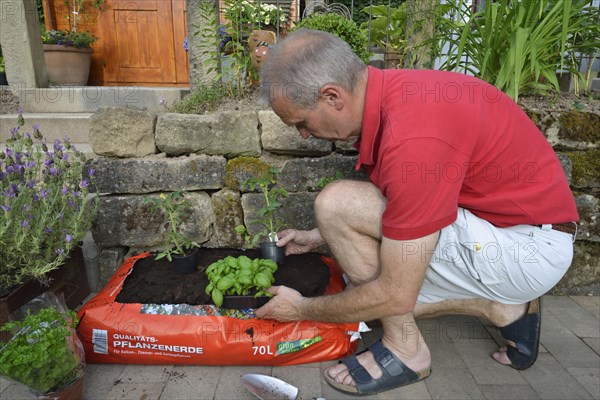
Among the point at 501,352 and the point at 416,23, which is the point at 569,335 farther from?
the point at 416,23

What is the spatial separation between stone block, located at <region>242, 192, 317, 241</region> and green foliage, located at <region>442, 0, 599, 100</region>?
1274 millimetres

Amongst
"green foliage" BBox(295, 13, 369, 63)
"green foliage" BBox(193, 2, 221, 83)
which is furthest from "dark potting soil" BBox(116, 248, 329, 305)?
"green foliage" BBox(295, 13, 369, 63)

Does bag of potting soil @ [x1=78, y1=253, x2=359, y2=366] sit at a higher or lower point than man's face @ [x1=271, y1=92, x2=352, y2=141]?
lower

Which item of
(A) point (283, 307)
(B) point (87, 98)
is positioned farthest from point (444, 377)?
(B) point (87, 98)

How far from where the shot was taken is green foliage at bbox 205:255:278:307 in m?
1.88

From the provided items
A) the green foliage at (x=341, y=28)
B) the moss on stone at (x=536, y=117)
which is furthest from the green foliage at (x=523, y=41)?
the green foliage at (x=341, y=28)

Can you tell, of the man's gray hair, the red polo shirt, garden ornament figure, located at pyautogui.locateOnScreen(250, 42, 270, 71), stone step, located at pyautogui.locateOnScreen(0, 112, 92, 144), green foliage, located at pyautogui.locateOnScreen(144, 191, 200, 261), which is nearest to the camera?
the red polo shirt

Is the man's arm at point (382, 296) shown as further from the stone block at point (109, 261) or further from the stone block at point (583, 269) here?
the stone block at point (583, 269)

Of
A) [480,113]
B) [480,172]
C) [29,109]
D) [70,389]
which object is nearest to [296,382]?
[70,389]

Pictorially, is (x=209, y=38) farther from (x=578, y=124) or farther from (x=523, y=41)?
(x=578, y=124)

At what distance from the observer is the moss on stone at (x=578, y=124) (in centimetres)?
240

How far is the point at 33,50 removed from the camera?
13.6ft

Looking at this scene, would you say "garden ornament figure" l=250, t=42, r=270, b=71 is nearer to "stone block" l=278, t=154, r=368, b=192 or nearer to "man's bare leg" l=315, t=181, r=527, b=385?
"stone block" l=278, t=154, r=368, b=192

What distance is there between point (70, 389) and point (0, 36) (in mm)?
3977
